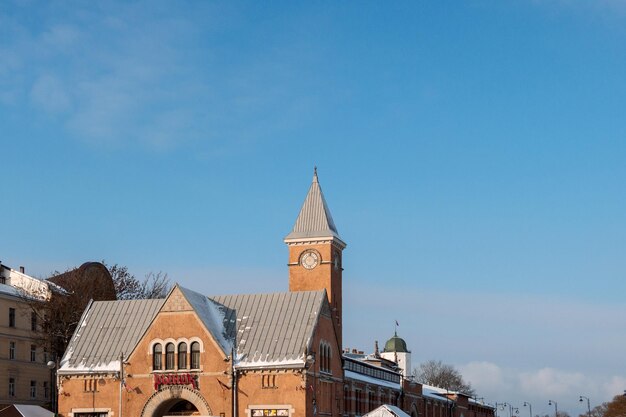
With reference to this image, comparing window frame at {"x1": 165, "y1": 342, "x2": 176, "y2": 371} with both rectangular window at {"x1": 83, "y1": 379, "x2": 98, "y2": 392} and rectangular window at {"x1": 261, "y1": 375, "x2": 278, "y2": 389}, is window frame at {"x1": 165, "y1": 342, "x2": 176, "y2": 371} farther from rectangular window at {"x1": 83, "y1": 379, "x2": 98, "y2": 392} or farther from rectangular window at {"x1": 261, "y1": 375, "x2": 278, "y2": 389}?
rectangular window at {"x1": 261, "y1": 375, "x2": 278, "y2": 389}

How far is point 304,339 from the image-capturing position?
63.2 metres

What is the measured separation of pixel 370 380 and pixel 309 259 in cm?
1152

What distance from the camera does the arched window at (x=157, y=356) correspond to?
6425cm

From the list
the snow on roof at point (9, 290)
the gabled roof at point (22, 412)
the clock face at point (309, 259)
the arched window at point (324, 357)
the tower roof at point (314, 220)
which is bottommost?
the gabled roof at point (22, 412)

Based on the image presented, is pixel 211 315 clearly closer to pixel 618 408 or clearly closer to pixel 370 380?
pixel 370 380

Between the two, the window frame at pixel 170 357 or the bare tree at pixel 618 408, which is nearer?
the window frame at pixel 170 357

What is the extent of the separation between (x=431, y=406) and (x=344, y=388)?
37.9m

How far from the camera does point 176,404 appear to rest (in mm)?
65062

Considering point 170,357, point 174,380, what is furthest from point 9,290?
point 174,380

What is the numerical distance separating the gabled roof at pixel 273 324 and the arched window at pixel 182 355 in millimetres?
3537

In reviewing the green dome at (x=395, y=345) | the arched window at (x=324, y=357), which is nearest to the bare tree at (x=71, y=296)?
the arched window at (x=324, y=357)

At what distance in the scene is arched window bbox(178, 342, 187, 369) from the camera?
6388cm

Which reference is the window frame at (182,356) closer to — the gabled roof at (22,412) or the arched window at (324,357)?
the arched window at (324,357)

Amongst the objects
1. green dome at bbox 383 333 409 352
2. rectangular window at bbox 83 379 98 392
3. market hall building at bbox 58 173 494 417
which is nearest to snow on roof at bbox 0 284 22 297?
market hall building at bbox 58 173 494 417
